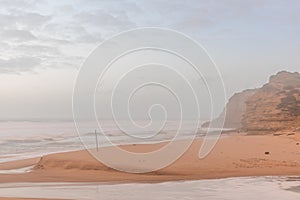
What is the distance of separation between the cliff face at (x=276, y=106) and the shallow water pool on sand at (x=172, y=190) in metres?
36.7

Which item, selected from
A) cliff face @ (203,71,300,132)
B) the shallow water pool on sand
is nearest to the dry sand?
the shallow water pool on sand

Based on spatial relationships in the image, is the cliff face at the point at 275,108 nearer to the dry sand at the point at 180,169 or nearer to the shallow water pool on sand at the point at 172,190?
the dry sand at the point at 180,169

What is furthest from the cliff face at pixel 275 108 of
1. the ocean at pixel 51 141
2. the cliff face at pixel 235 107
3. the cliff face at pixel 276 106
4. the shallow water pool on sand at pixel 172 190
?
the shallow water pool on sand at pixel 172 190

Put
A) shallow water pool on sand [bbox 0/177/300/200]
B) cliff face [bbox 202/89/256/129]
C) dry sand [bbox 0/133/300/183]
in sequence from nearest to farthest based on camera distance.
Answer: shallow water pool on sand [bbox 0/177/300/200] < dry sand [bbox 0/133/300/183] < cliff face [bbox 202/89/256/129]

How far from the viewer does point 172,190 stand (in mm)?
13508

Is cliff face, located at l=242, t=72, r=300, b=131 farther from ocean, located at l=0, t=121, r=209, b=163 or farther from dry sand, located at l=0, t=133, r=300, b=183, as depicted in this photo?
dry sand, located at l=0, t=133, r=300, b=183

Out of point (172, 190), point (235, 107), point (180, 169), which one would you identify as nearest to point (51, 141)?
point (180, 169)

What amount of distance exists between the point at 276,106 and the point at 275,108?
1.13ft

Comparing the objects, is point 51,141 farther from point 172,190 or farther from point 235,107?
point 235,107

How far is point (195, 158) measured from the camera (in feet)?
75.6

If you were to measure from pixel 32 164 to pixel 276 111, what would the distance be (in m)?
44.4

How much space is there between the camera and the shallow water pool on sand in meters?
12.4

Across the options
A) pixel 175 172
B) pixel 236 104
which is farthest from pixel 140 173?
pixel 236 104

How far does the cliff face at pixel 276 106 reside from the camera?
56.5 meters
